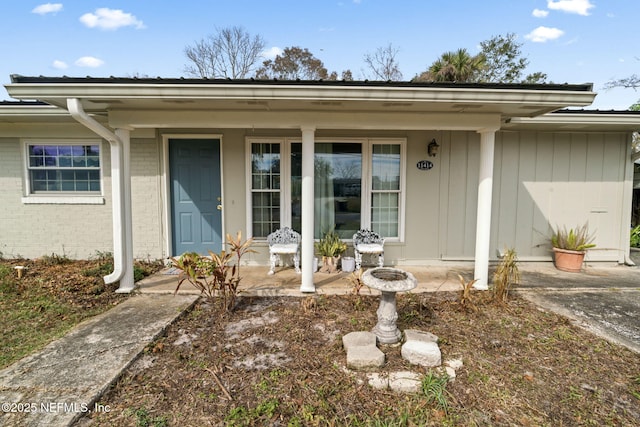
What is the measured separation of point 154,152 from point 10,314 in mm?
2893

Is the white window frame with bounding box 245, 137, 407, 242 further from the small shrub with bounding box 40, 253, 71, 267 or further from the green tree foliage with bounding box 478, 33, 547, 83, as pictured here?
the green tree foliage with bounding box 478, 33, 547, 83

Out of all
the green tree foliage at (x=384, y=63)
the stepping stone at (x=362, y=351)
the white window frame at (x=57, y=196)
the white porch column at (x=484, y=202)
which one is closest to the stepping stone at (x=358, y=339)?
the stepping stone at (x=362, y=351)

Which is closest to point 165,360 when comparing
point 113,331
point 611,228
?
point 113,331

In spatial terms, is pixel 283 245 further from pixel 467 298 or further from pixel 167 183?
pixel 467 298

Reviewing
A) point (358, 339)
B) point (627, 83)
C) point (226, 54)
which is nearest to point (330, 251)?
point (358, 339)

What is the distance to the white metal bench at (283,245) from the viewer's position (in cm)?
498

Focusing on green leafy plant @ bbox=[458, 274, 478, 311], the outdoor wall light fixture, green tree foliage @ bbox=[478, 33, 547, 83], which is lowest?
green leafy plant @ bbox=[458, 274, 478, 311]

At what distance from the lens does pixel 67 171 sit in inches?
221

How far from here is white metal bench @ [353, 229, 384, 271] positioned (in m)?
Result: 5.06

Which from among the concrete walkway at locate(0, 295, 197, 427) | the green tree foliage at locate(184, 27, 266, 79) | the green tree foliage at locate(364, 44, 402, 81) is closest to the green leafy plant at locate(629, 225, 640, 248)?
the concrete walkway at locate(0, 295, 197, 427)

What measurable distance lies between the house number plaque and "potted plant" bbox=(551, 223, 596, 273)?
2.51 meters

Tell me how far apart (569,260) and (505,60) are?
50.7ft

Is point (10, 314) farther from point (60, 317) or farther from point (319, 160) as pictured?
point (319, 160)

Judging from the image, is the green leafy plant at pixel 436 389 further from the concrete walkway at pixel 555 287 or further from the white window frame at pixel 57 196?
the white window frame at pixel 57 196
